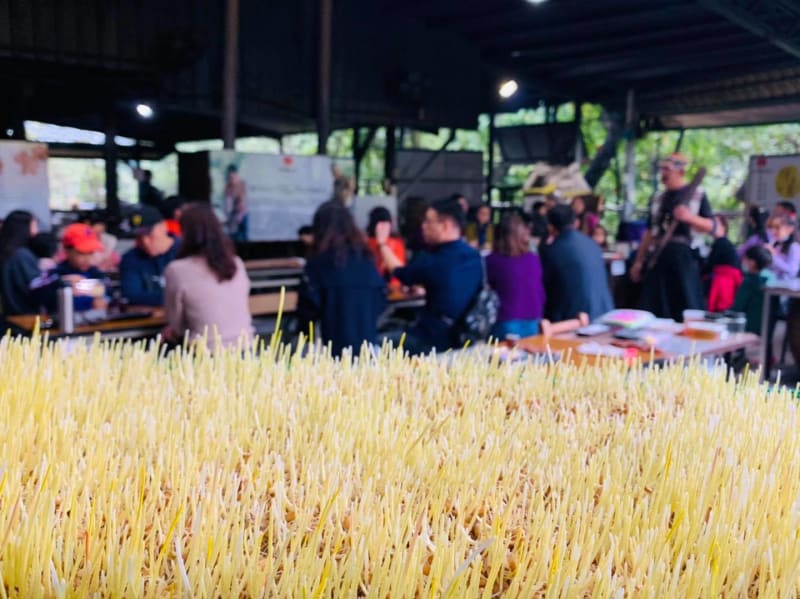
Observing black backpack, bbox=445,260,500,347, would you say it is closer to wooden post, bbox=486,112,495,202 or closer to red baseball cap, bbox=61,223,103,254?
red baseball cap, bbox=61,223,103,254

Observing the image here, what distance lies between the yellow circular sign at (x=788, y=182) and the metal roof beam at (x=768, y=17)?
1.37 meters

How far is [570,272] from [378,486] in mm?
3454

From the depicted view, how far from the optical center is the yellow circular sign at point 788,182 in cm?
795

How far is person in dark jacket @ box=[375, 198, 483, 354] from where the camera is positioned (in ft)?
11.8

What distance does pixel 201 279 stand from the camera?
11.2 ft

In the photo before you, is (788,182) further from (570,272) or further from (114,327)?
(114,327)

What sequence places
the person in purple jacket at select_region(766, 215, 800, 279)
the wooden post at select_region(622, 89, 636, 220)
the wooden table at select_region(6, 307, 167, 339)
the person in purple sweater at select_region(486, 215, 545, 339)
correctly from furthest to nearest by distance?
the wooden post at select_region(622, 89, 636, 220) → the person in purple jacket at select_region(766, 215, 800, 279) → the person in purple sweater at select_region(486, 215, 545, 339) → the wooden table at select_region(6, 307, 167, 339)

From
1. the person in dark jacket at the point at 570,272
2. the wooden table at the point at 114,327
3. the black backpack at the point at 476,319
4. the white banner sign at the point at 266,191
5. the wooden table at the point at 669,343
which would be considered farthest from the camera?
the white banner sign at the point at 266,191

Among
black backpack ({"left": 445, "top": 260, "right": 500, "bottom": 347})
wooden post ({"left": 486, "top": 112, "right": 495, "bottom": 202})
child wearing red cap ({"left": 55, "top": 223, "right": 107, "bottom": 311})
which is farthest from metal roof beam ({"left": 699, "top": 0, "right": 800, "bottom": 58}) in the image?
child wearing red cap ({"left": 55, "top": 223, "right": 107, "bottom": 311})


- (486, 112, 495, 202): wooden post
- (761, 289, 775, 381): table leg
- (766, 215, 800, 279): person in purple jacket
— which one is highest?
(486, 112, 495, 202): wooden post

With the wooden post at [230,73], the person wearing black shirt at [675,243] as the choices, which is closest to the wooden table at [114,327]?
the person wearing black shirt at [675,243]

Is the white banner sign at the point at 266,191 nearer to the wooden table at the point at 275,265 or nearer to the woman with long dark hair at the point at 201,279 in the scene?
the wooden table at the point at 275,265

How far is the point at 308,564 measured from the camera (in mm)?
667

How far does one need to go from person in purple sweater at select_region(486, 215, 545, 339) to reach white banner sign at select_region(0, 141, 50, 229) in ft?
14.7
